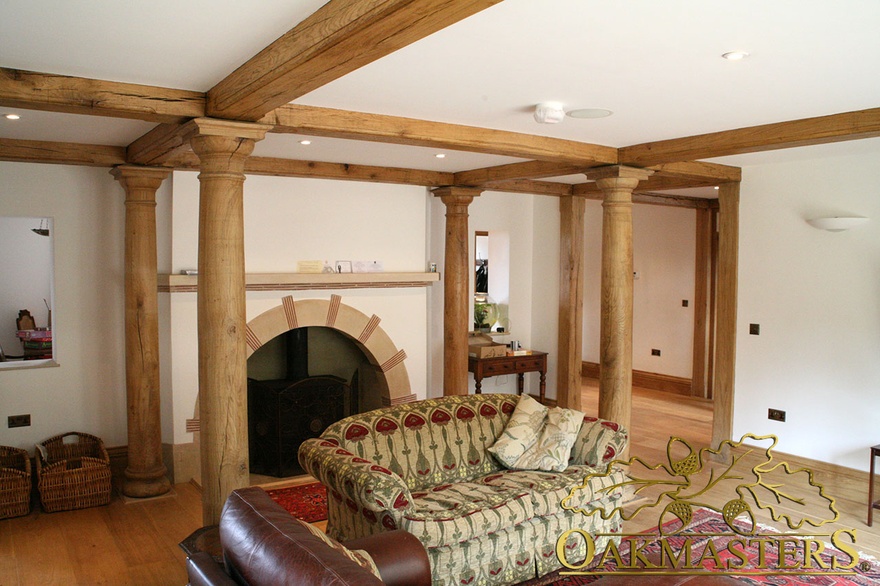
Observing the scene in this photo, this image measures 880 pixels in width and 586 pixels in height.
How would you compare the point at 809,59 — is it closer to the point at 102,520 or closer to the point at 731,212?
the point at 731,212

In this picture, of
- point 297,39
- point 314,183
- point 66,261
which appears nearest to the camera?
point 297,39

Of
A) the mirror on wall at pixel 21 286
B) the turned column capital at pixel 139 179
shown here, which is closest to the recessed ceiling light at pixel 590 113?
the turned column capital at pixel 139 179

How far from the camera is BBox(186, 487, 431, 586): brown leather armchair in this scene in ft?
6.65

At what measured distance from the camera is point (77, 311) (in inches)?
206

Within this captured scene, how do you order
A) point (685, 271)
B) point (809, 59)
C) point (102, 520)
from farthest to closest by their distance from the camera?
point (685, 271) < point (102, 520) < point (809, 59)

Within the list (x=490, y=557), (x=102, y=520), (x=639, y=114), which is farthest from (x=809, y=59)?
(x=102, y=520)

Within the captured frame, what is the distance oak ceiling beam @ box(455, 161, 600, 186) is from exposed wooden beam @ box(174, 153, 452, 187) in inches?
8.4

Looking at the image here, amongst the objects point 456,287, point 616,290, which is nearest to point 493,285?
point 456,287

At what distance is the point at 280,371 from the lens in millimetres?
6242

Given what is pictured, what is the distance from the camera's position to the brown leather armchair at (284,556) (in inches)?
79.8

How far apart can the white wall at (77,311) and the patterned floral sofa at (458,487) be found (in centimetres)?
232

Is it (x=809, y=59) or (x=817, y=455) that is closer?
(x=809, y=59)

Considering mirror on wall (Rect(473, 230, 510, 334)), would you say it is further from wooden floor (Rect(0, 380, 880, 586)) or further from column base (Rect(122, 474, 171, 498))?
column base (Rect(122, 474, 171, 498))

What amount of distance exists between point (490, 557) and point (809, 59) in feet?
8.71
